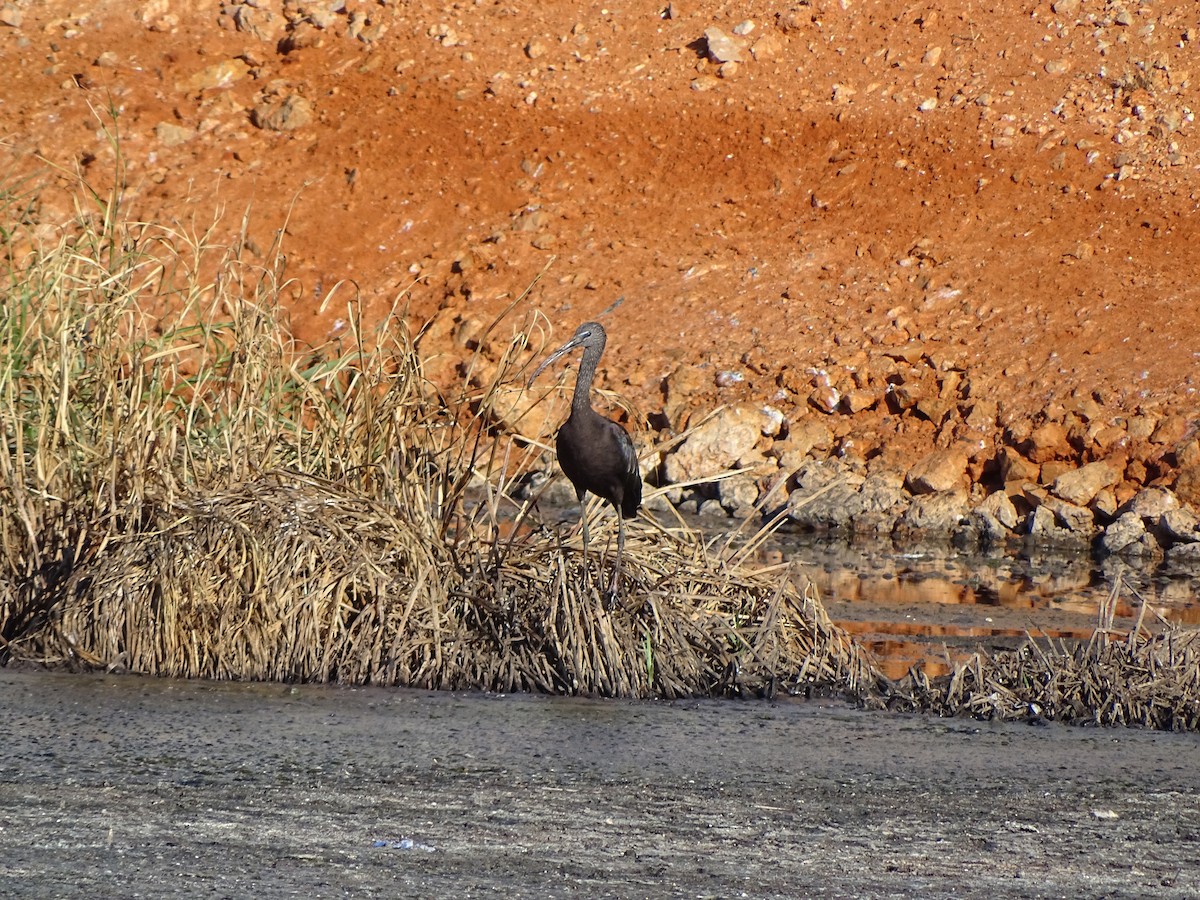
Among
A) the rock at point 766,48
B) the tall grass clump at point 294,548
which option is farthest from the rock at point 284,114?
the tall grass clump at point 294,548

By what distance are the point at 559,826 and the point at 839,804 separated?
1.01 m

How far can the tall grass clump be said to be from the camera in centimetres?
757

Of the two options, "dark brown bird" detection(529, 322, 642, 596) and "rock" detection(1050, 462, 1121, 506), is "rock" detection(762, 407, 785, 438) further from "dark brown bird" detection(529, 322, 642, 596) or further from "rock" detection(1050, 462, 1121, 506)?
"dark brown bird" detection(529, 322, 642, 596)

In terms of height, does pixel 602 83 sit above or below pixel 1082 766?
above

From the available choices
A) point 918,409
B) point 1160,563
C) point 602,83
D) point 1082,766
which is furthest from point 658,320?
point 1082,766

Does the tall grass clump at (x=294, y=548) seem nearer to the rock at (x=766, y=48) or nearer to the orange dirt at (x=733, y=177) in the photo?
the orange dirt at (x=733, y=177)

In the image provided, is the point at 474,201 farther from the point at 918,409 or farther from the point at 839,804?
the point at 839,804

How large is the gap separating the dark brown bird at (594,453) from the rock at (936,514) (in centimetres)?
755

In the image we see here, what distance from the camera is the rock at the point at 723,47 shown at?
23.5m

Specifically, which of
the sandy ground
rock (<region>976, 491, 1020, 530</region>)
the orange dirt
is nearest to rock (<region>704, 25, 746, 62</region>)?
the orange dirt

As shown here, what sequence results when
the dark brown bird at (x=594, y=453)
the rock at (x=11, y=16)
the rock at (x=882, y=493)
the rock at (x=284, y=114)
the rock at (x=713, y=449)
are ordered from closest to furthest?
1. the dark brown bird at (x=594, y=453)
2. the rock at (x=882, y=493)
3. the rock at (x=713, y=449)
4. the rock at (x=284, y=114)
5. the rock at (x=11, y=16)

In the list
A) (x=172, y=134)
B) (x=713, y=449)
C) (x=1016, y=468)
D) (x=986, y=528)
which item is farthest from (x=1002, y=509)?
(x=172, y=134)

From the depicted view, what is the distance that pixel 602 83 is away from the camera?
2358 centimetres

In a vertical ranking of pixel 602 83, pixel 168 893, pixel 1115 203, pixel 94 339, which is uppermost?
pixel 602 83
